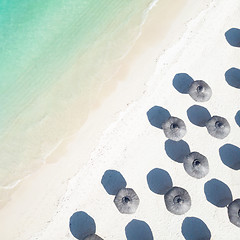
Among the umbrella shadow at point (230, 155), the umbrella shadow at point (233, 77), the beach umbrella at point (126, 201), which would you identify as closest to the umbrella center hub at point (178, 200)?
the beach umbrella at point (126, 201)

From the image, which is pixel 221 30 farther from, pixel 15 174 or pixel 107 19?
pixel 15 174

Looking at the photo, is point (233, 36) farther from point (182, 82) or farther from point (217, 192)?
point (217, 192)

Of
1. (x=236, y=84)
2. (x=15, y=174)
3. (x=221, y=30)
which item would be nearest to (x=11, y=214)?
(x=15, y=174)

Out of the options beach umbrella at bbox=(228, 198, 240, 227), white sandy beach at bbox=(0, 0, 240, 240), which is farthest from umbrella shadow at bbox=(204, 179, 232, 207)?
beach umbrella at bbox=(228, 198, 240, 227)

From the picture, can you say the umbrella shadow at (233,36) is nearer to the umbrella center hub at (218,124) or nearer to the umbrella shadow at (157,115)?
the umbrella center hub at (218,124)

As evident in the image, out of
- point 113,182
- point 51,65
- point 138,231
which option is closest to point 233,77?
point 113,182

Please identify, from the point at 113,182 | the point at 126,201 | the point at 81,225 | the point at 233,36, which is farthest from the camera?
the point at 233,36
